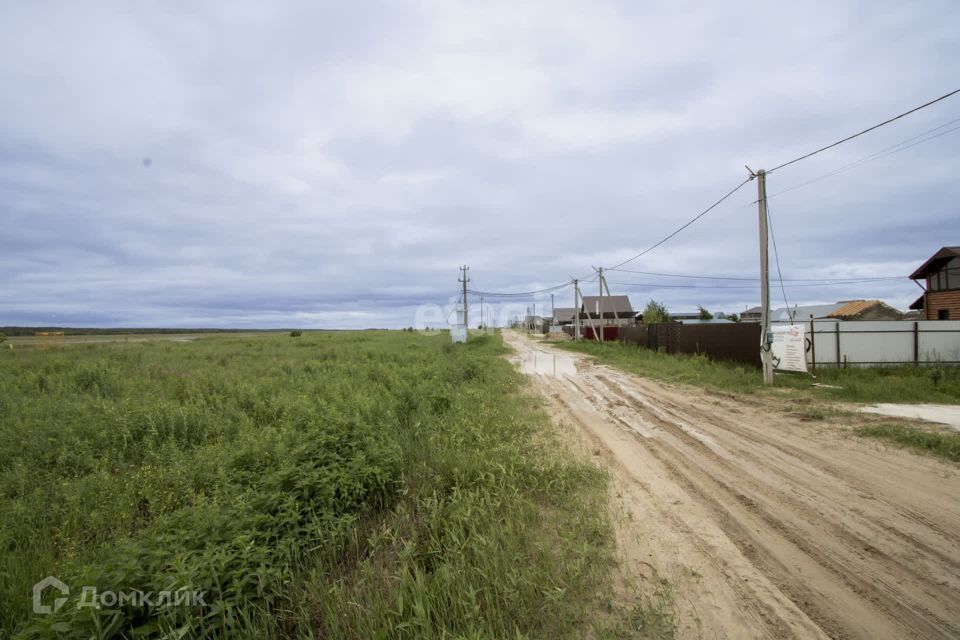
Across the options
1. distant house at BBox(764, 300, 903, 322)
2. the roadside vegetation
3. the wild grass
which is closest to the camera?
the wild grass

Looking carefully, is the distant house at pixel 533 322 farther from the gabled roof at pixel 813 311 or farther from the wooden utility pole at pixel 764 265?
the wooden utility pole at pixel 764 265

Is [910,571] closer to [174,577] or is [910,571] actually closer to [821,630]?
[821,630]

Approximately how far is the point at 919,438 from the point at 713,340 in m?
10.4

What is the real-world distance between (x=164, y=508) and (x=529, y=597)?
399 centimetres

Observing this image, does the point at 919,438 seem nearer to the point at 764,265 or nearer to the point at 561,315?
the point at 764,265

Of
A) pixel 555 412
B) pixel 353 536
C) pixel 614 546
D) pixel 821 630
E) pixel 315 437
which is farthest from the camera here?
pixel 555 412

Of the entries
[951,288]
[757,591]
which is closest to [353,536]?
[757,591]

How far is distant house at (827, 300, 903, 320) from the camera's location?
3135 cm

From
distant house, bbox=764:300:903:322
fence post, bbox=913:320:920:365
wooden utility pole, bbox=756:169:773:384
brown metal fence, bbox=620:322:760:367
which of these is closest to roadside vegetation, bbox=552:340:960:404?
fence post, bbox=913:320:920:365

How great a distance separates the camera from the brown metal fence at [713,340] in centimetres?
1367

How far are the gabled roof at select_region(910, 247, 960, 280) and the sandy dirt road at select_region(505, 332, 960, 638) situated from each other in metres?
22.4

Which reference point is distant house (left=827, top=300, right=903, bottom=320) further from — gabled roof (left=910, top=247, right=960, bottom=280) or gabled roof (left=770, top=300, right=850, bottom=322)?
gabled roof (left=910, top=247, right=960, bottom=280)

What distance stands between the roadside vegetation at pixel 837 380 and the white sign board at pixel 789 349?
1.14 ft

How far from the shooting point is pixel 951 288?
19.9 meters
